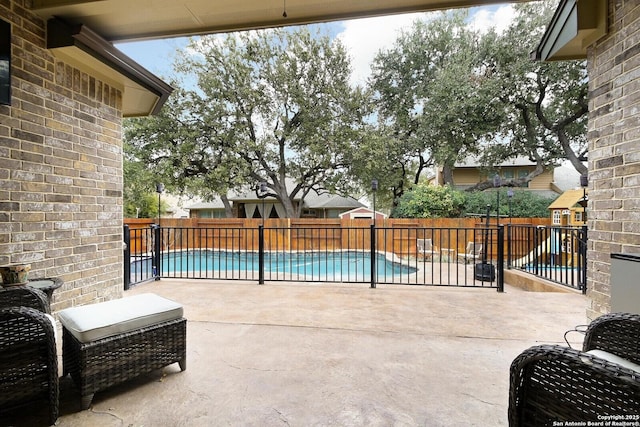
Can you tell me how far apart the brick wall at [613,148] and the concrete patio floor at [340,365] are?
2.66 ft

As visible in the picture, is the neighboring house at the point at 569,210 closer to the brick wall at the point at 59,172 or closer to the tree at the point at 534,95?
the tree at the point at 534,95

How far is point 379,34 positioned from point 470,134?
6021 mm

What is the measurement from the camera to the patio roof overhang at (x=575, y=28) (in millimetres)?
2248

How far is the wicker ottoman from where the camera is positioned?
1579 millimetres

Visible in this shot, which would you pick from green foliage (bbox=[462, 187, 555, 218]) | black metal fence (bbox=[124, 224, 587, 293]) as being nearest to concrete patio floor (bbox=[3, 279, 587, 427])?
black metal fence (bbox=[124, 224, 587, 293])

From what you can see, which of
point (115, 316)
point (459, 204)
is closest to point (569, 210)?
point (459, 204)

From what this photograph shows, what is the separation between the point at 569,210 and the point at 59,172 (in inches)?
453

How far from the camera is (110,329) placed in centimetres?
165

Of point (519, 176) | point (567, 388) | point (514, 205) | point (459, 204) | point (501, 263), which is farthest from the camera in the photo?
point (519, 176)

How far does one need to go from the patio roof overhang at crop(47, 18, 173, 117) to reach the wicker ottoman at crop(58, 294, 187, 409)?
2145 mm

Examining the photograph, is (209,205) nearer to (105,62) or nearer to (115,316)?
(105,62)

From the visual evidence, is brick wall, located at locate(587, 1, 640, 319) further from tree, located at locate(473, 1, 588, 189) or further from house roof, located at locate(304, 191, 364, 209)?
house roof, located at locate(304, 191, 364, 209)

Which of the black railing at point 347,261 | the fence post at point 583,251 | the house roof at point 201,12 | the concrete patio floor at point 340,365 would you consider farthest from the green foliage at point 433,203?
the house roof at point 201,12

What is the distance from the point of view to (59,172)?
2553mm
